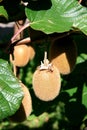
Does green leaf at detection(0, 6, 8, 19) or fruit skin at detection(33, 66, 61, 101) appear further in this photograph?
fruit skin at detection(33, 66, 61, 101)

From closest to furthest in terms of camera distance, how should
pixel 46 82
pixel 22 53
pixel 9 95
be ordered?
1. pixel 9 95
2. pixel 46 82
3. pixel 22 53

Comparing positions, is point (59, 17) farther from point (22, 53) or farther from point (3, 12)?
point (22, 53)

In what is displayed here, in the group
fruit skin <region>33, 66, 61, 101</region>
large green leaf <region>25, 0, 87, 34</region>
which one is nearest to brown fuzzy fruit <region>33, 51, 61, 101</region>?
fruit skin <region>33, 66, 61, 101</region>

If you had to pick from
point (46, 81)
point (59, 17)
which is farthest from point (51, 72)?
point (59, 17)

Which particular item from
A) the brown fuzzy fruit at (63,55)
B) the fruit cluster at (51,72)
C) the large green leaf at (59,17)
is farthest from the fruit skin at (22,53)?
the large green leaf at (59,17)

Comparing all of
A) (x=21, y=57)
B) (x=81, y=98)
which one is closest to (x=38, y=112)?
(x=81, y=98)

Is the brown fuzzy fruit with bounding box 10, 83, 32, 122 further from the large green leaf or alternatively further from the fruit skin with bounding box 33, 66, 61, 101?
the large green leaf
